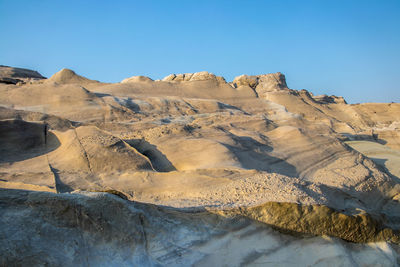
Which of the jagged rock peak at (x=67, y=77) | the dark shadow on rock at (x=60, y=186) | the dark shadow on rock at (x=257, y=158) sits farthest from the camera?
the jagged rock peak at (x=67, y=77)

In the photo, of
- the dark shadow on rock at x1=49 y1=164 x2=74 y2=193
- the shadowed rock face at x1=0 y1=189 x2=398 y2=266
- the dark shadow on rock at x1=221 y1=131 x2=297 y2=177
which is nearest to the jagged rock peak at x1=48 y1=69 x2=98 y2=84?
the dark shadow on rock at x1=221 y1=131 x2=297 y2=177

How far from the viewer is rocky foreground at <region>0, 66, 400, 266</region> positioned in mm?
2031

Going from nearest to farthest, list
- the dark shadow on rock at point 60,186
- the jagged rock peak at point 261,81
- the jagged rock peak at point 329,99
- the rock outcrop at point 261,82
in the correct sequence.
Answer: the dark shadow on rock at point 60,186
the rock outcrop at point 261,82
the jagged rock peak at point 261,81
the jagged rock peak at point 329,99

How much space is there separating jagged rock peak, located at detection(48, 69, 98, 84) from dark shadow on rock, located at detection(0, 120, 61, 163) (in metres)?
4.79

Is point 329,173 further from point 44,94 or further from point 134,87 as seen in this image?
point 134,87

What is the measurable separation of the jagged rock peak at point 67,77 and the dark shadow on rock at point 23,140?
15.7 feet

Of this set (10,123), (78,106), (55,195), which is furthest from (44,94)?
(55,195)

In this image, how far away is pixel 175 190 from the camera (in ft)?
10.7

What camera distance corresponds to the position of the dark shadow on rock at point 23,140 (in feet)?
12.8

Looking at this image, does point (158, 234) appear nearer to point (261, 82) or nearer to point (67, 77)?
point (67, 77)

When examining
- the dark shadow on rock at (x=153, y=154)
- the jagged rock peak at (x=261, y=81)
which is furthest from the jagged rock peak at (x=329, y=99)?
the dark shadow on rock at (x=153, y=154)

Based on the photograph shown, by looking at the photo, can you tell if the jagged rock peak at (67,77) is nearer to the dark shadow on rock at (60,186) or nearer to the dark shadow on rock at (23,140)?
the dark shadow on rock at (23,140)

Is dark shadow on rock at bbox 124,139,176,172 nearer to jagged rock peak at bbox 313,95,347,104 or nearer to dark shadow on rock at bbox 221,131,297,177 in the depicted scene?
dark shadow on rock at bbox 221,131,297,177

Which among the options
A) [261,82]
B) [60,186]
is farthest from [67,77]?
[261,82]
